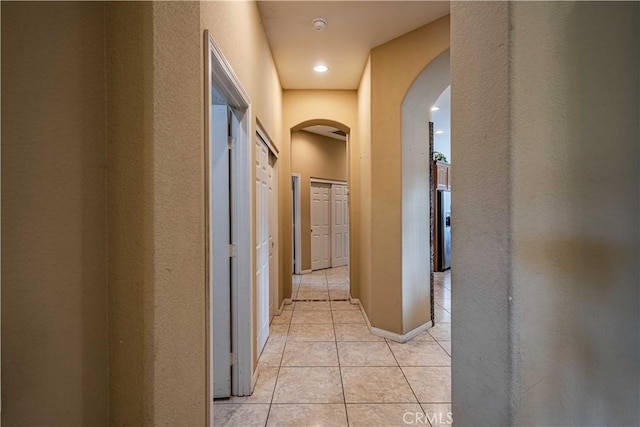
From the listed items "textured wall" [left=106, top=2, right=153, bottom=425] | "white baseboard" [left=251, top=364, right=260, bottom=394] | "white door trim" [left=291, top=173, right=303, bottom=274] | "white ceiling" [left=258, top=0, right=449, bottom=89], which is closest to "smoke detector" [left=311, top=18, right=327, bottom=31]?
"white ceiling" [left=258, top=0, right=449, bottom=89]

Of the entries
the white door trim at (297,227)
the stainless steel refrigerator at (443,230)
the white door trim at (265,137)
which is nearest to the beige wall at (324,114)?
the white door trim at (265,137)

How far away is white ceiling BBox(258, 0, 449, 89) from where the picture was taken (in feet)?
7.93

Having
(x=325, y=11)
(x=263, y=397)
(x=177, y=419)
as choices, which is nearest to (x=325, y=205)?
(x=325, y=11)

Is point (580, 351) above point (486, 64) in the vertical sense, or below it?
below

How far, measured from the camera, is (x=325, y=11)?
248 cm

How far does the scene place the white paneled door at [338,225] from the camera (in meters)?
6.79

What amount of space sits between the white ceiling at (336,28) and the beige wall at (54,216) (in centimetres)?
199

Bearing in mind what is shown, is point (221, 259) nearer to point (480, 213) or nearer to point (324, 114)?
point (480, 213)

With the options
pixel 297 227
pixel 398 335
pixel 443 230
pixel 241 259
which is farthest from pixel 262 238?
pixel 443 230

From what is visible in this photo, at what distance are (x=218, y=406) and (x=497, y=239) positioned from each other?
202 centimetres

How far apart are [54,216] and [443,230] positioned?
20.3 feet

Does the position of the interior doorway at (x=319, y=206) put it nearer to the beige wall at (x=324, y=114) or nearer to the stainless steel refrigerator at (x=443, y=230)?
the beige wall at (x=324, y=114)

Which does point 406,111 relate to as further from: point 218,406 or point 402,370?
point 218,406

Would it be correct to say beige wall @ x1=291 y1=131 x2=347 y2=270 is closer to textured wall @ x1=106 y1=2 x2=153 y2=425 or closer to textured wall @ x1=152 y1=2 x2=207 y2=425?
textured wall @ x1=152 y1=2 x2=207 y2=425
